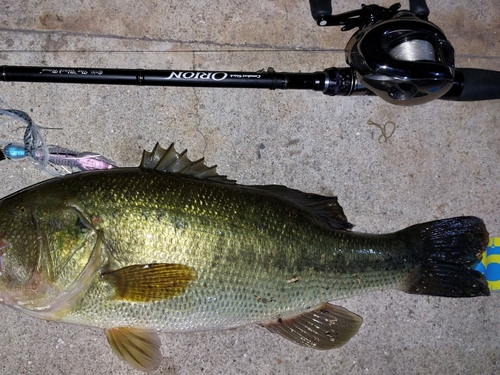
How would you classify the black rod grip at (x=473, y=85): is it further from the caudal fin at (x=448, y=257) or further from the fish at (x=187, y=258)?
the fish at (x=187, y=258)

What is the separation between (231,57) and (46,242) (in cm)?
138

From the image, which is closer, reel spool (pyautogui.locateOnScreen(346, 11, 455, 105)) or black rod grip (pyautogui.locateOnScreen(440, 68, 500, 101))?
reel spool (pyautogui.locateOnScreen(346, 11, 455, 105))

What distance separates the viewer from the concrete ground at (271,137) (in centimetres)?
234

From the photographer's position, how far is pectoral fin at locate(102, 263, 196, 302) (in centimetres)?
184

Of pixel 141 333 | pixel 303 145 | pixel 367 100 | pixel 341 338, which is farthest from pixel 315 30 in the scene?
pixel 141 333

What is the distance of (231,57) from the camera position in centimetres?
249

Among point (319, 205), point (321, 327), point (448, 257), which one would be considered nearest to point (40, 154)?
point (319, 205)

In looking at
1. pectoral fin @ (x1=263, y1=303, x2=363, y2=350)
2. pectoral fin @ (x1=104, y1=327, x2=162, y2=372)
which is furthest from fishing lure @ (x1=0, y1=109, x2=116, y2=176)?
pectoral fin @ (x1=263, y1=303, x2=363, y2=350)

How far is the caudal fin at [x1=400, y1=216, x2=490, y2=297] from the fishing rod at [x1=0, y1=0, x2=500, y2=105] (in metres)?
0.65

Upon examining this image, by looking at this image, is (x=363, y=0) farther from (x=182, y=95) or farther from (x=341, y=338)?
(x=341, y=338)

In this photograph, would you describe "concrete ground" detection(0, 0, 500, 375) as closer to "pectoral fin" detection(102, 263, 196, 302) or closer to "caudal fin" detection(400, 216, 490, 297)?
"caudal fin" detection(400, 216, 490, 297)

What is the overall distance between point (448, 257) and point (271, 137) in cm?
112

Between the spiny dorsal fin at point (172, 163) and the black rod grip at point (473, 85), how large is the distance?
1.31 meters

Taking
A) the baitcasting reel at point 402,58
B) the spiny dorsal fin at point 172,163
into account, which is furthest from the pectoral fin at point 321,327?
the baitcasting reel at point 402,58
